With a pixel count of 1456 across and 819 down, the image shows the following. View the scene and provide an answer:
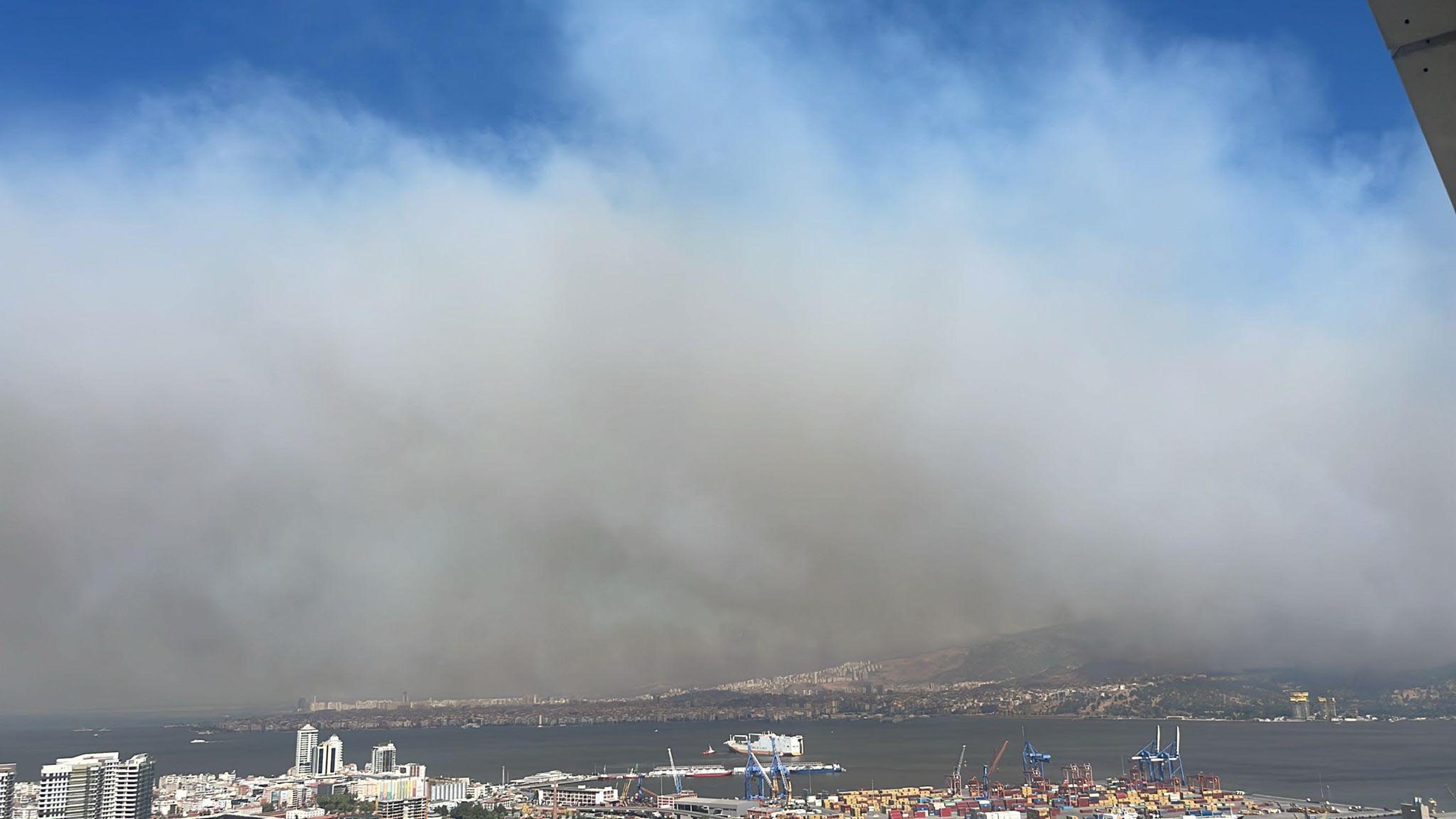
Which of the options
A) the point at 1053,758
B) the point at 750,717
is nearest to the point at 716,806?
the point at 1053,758

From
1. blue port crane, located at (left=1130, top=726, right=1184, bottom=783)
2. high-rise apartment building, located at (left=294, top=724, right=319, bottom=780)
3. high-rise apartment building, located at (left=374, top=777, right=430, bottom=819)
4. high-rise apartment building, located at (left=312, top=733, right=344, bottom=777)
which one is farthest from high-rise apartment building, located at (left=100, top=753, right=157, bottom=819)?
blue port crane, located at (left=1130, top=726, right=1184, bottom=783)

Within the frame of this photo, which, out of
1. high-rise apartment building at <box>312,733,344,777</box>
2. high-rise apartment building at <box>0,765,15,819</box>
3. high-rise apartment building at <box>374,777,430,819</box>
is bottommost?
high-rise apartment building at <box>312,733,344,777</box>

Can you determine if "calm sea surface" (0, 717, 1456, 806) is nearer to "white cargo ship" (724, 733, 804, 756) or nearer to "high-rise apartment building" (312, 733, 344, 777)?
"white cargo ship" (724, 733, 804, 756)

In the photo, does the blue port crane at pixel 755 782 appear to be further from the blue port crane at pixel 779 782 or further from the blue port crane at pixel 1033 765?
the blue port crane at pixel 1033 765

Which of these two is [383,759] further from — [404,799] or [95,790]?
[95,790]

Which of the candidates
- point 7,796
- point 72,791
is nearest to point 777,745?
point 72,791
